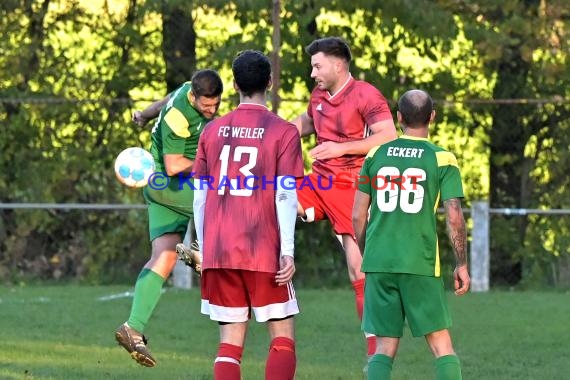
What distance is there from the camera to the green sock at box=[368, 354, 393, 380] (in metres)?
6.25

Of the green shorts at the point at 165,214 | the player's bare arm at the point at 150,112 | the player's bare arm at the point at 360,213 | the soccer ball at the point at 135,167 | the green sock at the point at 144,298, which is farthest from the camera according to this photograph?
the soccer ball at the point at 135,167

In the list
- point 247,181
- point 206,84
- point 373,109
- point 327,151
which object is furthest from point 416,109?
point 206,84

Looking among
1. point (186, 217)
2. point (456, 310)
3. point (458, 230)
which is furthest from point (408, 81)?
point (458, 230)

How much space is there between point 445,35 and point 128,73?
395 cm

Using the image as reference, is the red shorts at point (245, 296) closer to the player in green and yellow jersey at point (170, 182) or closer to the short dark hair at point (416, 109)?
the short dark hair at point (416, 109)

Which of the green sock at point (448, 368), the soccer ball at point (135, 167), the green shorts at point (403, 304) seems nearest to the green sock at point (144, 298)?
the soccer ball at point (135, 167)

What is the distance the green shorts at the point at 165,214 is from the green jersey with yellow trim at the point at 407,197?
2.58 metres

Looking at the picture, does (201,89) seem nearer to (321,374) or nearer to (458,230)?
(321,374)

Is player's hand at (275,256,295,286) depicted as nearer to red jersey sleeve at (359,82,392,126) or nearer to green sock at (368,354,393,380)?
green sock at (368,354,393,380)

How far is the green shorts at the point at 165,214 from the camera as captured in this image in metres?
8.66

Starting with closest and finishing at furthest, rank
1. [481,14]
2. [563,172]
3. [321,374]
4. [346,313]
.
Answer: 1. [321,374]
2. [346,313]
3. [563,172]
4. [481,14]

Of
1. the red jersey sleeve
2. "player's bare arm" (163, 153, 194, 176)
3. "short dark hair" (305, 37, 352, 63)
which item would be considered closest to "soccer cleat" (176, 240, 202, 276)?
"player's bare arm" (163, 153, 194, 176)

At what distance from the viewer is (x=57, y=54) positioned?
1717cm

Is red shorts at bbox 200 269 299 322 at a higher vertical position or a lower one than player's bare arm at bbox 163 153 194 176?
lower
